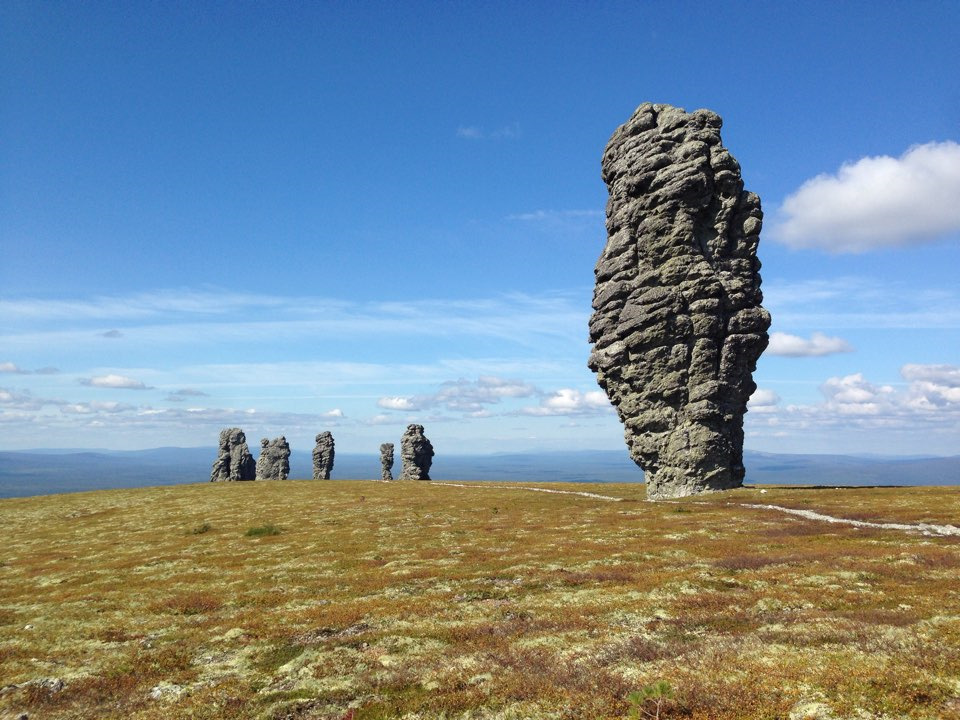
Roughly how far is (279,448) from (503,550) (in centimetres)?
12050

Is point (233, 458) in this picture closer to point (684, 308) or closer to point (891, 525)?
point (684, 308)

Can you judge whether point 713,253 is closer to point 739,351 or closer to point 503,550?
point 739,351

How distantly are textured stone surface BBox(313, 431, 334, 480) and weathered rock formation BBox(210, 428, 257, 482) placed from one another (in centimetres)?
1604

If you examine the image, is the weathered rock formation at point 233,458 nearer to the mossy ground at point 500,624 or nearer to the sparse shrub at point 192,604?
the mossy ground at point 500,624

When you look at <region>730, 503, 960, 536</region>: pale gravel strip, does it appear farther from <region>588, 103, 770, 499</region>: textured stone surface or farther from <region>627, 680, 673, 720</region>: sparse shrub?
<region>627, 680, 673, 720</region>: sparse shrub

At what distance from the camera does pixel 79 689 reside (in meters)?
15.4

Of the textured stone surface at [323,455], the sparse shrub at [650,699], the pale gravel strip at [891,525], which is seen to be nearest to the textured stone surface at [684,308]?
the pale gravel strip at [891,525]

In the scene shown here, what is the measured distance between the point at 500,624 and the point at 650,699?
777 centimetres

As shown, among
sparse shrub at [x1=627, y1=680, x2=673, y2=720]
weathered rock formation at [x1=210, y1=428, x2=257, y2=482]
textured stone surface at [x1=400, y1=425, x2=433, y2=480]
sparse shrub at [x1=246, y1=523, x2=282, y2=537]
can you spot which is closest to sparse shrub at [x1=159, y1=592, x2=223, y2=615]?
sparse shrub at [x1=627, y1=680, x2=673, y2=720]

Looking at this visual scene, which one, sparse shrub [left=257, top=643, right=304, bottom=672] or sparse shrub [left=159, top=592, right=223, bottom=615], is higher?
sparse shrub [left=257, top=643, right=304, bottom=672]

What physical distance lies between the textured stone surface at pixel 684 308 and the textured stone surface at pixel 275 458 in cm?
9868

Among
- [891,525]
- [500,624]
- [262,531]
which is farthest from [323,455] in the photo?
[500,624]

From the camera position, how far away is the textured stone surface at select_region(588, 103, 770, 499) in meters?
67.3

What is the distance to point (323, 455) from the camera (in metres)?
142
